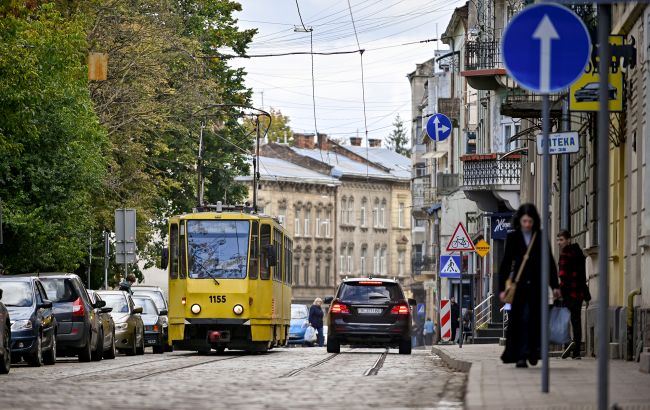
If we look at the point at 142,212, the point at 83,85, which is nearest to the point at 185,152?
the point at 142,212

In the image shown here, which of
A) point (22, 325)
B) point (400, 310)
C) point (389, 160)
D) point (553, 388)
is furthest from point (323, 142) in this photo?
point (553, 388)

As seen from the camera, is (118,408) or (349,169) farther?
(349,169)

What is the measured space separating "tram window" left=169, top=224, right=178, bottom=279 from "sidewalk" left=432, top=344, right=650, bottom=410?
53.5ft

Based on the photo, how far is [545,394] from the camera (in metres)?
A: 14.2

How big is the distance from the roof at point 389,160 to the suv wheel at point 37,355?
112 m

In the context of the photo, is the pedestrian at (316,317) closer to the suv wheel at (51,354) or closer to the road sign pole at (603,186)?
the suv wheel at (51,354)

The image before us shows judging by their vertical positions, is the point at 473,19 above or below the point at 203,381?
above

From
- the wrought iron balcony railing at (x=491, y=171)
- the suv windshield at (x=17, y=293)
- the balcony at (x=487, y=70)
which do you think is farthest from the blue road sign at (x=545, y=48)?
the wrought iron balcony railing at (x=491, y=171)

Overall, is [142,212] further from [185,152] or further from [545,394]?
[545,394]

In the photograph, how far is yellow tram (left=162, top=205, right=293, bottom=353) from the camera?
3559cm

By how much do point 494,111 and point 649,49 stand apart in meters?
42.0

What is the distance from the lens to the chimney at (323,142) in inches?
5591

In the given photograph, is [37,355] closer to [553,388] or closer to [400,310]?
[400,310]

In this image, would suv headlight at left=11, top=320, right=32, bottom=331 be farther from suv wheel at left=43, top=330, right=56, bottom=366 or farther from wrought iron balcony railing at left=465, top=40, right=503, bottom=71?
wrought iron balcony railing at left=465, top=40, right=503, bottom=71
